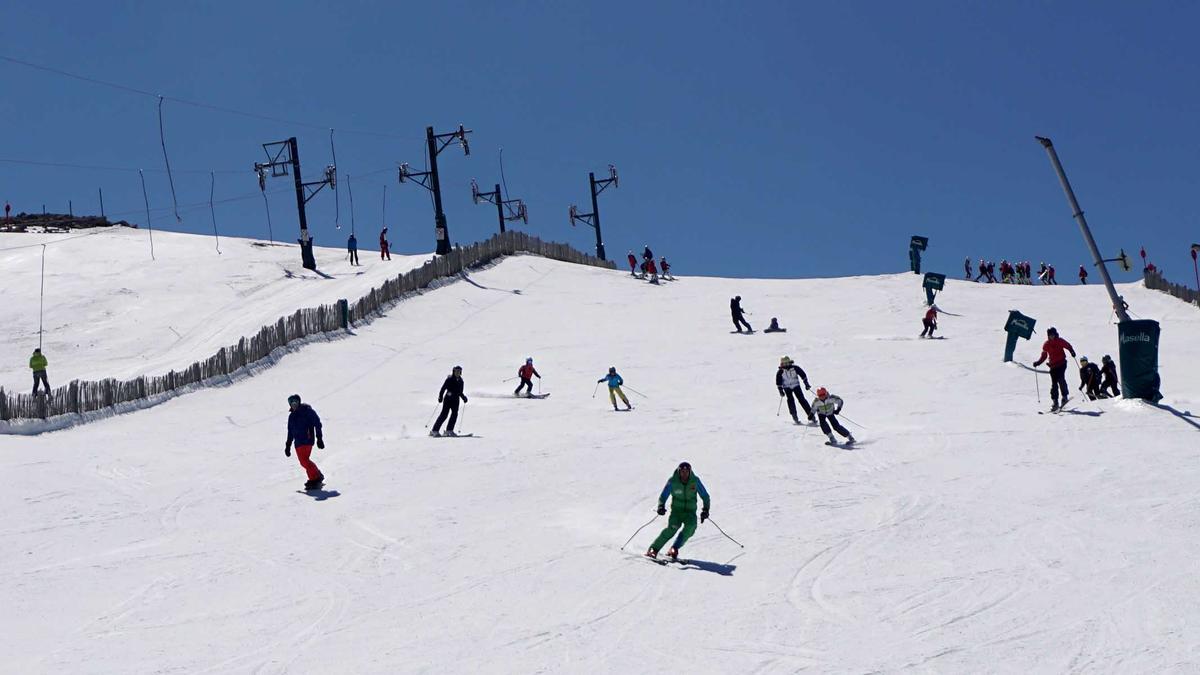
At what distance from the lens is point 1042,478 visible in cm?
1490

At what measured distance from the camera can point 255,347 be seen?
2730 cm

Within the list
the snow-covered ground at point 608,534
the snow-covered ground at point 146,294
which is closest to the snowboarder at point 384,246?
the snow-covered ground at point 146,294

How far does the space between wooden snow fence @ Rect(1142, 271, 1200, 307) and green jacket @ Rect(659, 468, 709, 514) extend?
28.7 meters

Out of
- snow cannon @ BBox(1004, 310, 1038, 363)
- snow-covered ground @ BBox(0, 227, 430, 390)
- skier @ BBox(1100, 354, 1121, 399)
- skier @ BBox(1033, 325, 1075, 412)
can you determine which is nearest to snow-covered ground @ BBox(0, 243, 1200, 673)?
skier @ BBox(1033, 325, 1075, 412)

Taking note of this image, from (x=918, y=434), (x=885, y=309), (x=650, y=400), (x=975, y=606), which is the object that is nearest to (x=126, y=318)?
(x=650, y=400)

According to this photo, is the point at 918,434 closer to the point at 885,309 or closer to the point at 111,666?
the point at 111,666

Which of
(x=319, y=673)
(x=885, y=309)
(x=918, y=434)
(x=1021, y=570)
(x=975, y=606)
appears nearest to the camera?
(x=319, y=673)

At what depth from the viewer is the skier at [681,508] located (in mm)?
11906

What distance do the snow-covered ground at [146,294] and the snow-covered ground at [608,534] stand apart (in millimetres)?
8179

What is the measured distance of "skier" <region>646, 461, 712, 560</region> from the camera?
1191 cm

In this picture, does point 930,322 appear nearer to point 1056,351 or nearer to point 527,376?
point 1056,351

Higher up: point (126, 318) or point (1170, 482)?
point (126, 318)

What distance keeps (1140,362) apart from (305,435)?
13.7m

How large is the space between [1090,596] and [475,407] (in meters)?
14.8
